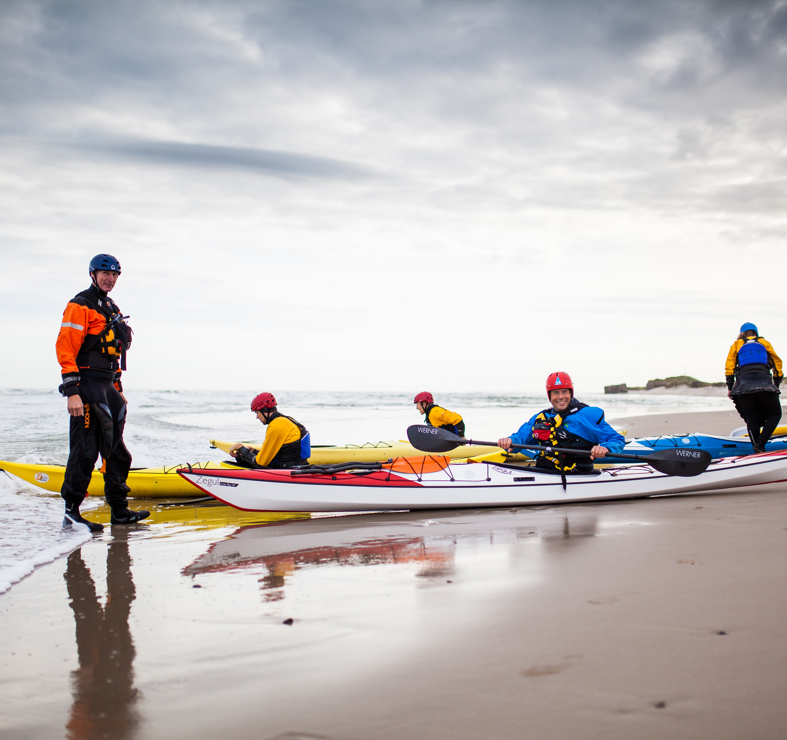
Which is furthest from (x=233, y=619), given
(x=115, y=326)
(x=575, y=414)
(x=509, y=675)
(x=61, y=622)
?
(x=575, y=414)

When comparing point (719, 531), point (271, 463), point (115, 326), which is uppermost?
point (115, 326)

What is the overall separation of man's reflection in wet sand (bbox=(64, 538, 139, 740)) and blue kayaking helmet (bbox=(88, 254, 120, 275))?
2.58 metres

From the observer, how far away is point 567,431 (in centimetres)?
571

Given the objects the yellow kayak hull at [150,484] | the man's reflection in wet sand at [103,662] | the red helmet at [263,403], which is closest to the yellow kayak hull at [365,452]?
the yellow kayak hull at [150,484]

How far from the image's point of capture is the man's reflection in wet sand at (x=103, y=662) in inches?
68.8

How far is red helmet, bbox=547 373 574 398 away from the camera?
5602mm

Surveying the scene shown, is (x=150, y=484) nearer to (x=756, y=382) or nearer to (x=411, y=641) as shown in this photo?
(x=411, y=641)

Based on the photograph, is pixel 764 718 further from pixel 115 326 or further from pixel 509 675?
pixel 115 326

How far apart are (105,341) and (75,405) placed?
22.8 inches

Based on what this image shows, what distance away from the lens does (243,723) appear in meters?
1.70

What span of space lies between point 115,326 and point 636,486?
477cm

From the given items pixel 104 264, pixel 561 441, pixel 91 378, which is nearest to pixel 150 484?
pixel 91 378

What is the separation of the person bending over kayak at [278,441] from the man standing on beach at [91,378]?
4.23ft

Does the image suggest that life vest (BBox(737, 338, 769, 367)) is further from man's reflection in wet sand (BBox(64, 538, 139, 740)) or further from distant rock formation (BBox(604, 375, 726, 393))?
distant rock formation (BBox(604, 375, 726, 393))
